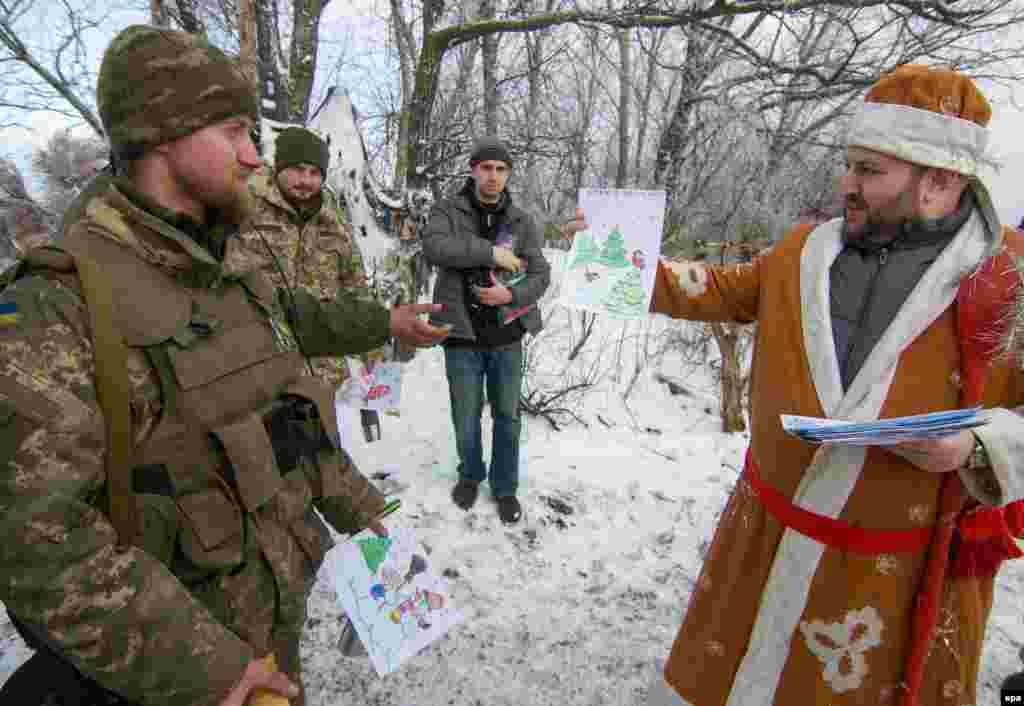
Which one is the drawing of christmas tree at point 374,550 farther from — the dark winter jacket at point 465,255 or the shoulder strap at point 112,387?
the dark winter jacket at point 465,255

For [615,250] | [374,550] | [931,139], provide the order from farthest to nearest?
[615,250] → [374,550] → [931,139]

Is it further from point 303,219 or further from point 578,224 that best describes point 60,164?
point 578,224

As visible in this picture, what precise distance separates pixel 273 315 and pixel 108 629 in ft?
2.44

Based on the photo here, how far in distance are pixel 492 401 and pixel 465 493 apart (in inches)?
26.1

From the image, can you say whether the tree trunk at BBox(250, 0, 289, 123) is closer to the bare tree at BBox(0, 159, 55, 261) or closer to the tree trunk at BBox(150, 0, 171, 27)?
the tree trunk at BBox(150, 0, 171, 27)

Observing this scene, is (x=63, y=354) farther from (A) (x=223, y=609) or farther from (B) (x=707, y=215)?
(B) (x=707, y=215)

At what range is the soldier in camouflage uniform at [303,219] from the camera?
280 centimetres

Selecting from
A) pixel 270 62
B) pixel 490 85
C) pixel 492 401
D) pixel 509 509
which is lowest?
pixel 509 509

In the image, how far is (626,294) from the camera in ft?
5.79

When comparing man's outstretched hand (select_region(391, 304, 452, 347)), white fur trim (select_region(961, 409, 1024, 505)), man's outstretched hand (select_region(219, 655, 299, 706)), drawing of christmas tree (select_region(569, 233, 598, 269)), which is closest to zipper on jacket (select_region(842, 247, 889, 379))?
white fur trim (select_region(961, 409, 1024, 505))

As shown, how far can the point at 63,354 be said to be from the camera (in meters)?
0.88

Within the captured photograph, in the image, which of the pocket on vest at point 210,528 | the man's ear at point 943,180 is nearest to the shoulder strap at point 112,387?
the pocket on vest at point 210,528

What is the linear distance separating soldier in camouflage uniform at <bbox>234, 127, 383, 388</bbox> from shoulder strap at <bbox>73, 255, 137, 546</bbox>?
177cm

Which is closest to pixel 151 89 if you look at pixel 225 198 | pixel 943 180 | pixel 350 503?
pixel 225 198
